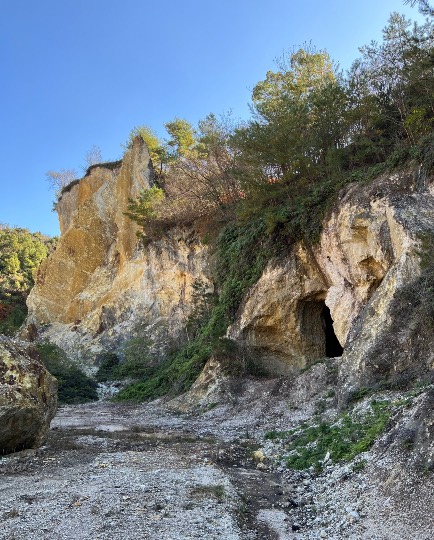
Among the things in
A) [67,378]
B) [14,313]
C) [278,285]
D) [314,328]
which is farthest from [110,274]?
[314,328]

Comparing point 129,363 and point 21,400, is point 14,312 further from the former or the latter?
point 21,400

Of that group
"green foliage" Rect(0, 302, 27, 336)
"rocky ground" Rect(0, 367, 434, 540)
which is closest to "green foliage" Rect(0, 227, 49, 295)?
"green foliage" Rect(0, 302, 27, 336)

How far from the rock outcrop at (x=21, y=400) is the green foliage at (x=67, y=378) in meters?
14.6

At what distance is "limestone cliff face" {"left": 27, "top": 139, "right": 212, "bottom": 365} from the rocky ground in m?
19.9

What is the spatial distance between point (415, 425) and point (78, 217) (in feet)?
132

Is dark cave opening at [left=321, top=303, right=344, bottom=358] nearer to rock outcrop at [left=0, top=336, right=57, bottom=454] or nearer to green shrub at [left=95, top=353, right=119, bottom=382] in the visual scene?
rock outcrop at [left=0, top=336, right=57, bottom=454]

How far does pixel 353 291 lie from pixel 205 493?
11827 mm

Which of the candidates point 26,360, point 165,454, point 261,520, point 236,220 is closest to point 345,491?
point 261,520

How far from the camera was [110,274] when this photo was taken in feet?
130

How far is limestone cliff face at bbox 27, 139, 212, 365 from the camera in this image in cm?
3222

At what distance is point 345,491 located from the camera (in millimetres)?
6352

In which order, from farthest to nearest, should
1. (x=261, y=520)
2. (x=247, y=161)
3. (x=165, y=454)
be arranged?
(x=247, y=161) < (x=165, y=454) < (x=261, y=520)

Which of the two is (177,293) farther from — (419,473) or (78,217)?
(419,473)

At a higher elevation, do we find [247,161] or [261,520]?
[247,161]
